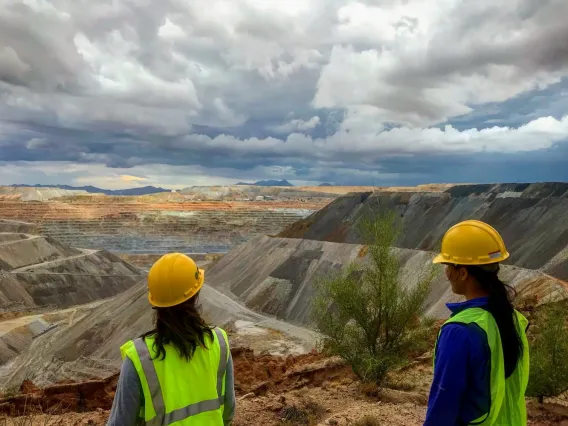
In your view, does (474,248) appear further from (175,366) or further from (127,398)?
(127,398)

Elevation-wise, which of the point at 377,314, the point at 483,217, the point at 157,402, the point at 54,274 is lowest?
the point at 54,274

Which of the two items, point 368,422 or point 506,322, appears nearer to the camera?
point 506,322

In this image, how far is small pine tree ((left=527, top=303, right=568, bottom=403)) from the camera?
8.35 meters

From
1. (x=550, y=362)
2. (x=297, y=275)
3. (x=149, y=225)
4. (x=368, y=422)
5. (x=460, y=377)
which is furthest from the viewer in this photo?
(x=149, y=225)

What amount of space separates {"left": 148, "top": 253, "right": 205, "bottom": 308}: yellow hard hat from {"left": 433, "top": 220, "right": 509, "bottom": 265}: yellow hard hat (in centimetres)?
171

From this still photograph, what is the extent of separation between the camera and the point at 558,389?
8711 millimetres

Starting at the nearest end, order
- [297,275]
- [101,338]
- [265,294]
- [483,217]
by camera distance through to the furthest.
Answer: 1. [101,338]
2. [265,294]
3. [297,275]
4. [483,217]

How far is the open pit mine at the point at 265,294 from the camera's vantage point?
14.3 metres

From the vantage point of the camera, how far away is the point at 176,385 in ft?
9.28

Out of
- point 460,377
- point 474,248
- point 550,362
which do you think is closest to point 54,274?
point 550,362

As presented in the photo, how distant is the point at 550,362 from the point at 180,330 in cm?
800

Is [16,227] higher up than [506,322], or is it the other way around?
[506,322]

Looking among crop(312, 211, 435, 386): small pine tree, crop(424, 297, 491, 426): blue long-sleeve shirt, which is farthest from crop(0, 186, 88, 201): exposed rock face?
crop(424, 297, 491, 426): blue long-sleeve shirt

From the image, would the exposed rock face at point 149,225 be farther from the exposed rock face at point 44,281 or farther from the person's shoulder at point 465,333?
the person's shoulder at point 465,333
